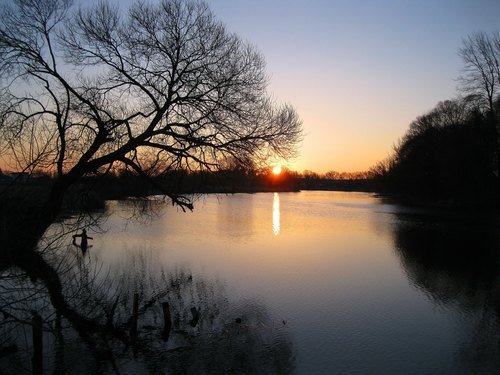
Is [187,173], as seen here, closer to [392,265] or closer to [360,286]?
[360,286]

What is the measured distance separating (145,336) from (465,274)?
1279cm

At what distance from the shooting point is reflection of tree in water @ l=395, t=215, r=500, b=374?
9148 millimetres

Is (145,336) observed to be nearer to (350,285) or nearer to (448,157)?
(350,285)

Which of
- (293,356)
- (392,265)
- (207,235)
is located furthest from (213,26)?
(207,235)

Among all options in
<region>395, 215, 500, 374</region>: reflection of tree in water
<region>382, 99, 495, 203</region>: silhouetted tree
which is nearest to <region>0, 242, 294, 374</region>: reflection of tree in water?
<region>395, 215, 500, 374</region>: reflection of tree in water

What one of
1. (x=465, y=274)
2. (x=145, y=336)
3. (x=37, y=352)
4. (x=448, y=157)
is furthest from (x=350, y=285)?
(x=448, y=157)

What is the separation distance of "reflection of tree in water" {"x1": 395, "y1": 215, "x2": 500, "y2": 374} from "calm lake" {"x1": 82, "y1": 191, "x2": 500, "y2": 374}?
43 millimetres

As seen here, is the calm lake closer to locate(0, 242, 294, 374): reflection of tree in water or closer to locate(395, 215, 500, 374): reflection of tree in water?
locate(395, 215, 500, 374): reflection of tree in water

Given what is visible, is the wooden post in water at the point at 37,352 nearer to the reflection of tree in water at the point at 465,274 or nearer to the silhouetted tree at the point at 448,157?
the reflection of tree in water at the point at 465,274

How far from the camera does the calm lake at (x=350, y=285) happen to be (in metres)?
8.77

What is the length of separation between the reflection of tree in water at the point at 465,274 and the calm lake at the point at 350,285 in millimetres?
43

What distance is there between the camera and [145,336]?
909 centimetres

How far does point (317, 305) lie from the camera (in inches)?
473

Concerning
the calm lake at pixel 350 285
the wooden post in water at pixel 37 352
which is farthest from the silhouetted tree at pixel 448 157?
the wooden post in water at pixel 37 352
